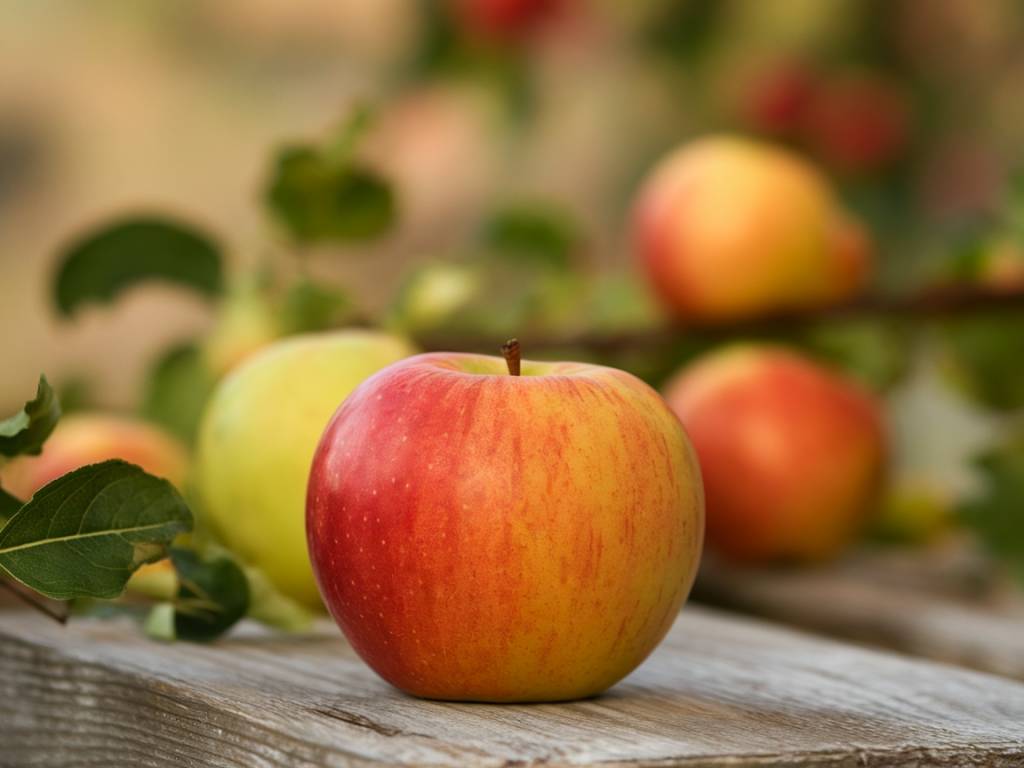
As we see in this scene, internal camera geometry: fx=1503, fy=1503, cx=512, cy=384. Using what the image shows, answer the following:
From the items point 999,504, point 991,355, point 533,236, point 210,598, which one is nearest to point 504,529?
point 210,598

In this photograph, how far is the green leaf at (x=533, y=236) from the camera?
125cm

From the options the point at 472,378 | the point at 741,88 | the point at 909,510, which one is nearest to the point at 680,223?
the point at 909,510

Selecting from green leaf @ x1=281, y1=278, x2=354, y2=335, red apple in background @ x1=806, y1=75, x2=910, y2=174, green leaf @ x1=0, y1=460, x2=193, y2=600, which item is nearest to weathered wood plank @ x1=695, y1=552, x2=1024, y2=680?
green leaf @ x1=281, y1=278, x2=354, y2=335

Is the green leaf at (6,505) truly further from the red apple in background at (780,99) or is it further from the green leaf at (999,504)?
the red apple in background at (780,99)

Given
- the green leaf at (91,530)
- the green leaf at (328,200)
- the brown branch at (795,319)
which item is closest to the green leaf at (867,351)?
the brown branch at (795,319)

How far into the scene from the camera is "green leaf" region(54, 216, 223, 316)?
0.96 meters

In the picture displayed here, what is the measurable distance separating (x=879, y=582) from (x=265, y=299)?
43 cm

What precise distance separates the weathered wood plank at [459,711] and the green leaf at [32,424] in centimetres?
8

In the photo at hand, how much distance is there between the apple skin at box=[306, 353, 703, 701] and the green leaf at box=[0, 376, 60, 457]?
0.35 feet

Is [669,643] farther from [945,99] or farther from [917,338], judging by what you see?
[945,99]

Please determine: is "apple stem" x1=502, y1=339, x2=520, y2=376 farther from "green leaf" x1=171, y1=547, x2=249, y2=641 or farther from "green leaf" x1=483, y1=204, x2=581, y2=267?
"green leaf" x1=483, y1=204, x2=581, y2=267

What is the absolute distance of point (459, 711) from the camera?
19.4 inches

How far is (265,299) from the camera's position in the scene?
3.04 feet

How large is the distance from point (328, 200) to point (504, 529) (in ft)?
1.60
